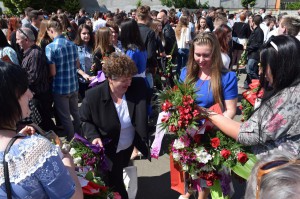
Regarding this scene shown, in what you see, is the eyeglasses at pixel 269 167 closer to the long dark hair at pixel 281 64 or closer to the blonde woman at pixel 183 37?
the long dark hair at pixel 281 64

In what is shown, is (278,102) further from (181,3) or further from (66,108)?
(181,3)

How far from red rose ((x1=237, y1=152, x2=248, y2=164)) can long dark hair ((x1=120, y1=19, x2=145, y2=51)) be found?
2.80 metres

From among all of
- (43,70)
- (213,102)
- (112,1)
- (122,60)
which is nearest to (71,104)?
(43,70)

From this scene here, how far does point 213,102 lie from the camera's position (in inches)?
114

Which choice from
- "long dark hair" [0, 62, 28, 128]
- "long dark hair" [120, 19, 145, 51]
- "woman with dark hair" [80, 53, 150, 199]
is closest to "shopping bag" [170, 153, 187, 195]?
"woman with dark hair" [80, 53, 150, 199]

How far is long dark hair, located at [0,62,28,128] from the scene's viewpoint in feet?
4.83

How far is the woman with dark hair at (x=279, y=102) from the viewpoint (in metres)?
2.07

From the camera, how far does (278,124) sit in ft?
6.84

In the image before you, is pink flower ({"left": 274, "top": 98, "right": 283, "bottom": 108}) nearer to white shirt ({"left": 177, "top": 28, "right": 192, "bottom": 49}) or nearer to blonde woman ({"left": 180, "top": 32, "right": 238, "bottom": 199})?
blonde woman ({"left": 180, "top": 32, "right": 238, "bottom": 199})

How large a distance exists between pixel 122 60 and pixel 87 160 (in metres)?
0.95

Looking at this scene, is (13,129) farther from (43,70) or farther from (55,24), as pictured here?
(55,24)

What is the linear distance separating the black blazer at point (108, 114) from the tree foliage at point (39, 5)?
28.6 meters

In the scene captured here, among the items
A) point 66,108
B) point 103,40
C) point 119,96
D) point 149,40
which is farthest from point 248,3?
point 119,96

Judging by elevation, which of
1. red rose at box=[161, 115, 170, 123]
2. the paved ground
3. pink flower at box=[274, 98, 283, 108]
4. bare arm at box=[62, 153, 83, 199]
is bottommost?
the paved ground
